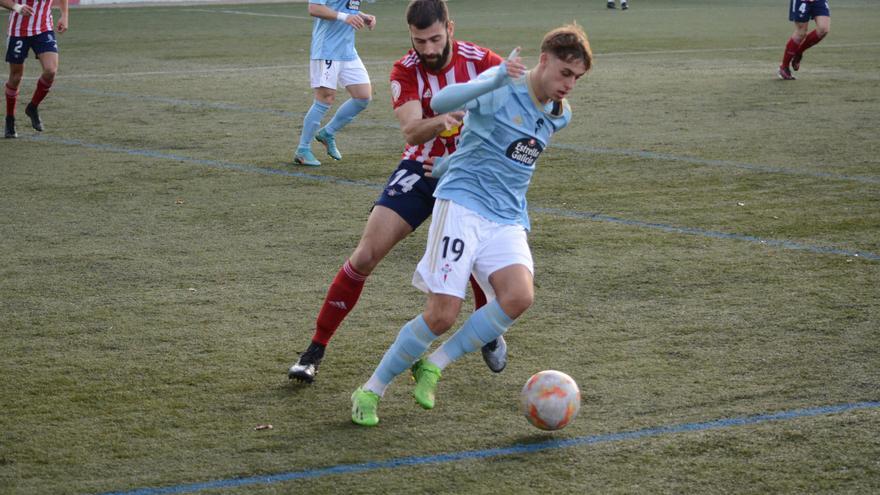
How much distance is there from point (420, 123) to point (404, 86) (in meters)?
0.47

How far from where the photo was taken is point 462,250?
4.79 metres

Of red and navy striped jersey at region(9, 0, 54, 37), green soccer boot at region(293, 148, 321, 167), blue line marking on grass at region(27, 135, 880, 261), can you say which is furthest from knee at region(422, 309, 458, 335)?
red and navy striped jersey at region(9, 0, 54, 37)

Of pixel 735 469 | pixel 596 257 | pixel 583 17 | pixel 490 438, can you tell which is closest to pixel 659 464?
pixel 735 469

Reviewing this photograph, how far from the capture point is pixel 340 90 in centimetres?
1605

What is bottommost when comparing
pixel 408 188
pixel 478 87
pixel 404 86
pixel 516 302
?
pixel 516 302

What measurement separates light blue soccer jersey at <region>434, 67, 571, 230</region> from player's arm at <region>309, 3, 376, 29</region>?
581 centimetres

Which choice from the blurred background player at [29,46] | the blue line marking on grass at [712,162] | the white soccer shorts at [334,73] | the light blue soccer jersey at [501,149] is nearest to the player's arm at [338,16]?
the white soccer shorts at [334,73]

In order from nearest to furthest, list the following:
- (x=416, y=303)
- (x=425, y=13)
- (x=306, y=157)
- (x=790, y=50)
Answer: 1. (x=425, y=13)
2. (x=416, y=303)
3. (x=306, y=157)
4. (x=790, y=50)

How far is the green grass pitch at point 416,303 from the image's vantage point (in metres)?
4.45

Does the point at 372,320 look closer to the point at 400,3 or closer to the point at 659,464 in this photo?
the point at 659,464

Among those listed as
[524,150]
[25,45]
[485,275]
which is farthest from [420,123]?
[25,45]

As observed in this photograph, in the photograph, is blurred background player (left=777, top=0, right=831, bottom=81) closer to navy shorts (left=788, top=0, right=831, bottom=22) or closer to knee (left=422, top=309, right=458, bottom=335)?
navy shorts (left=788, top=0, right=831, bottom=22)

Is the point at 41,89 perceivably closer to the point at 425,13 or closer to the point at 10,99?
the point at 10,99

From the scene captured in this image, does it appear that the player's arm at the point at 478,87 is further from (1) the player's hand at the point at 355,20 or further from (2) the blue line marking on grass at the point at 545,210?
(1) the player's hand at the point at 355,20
